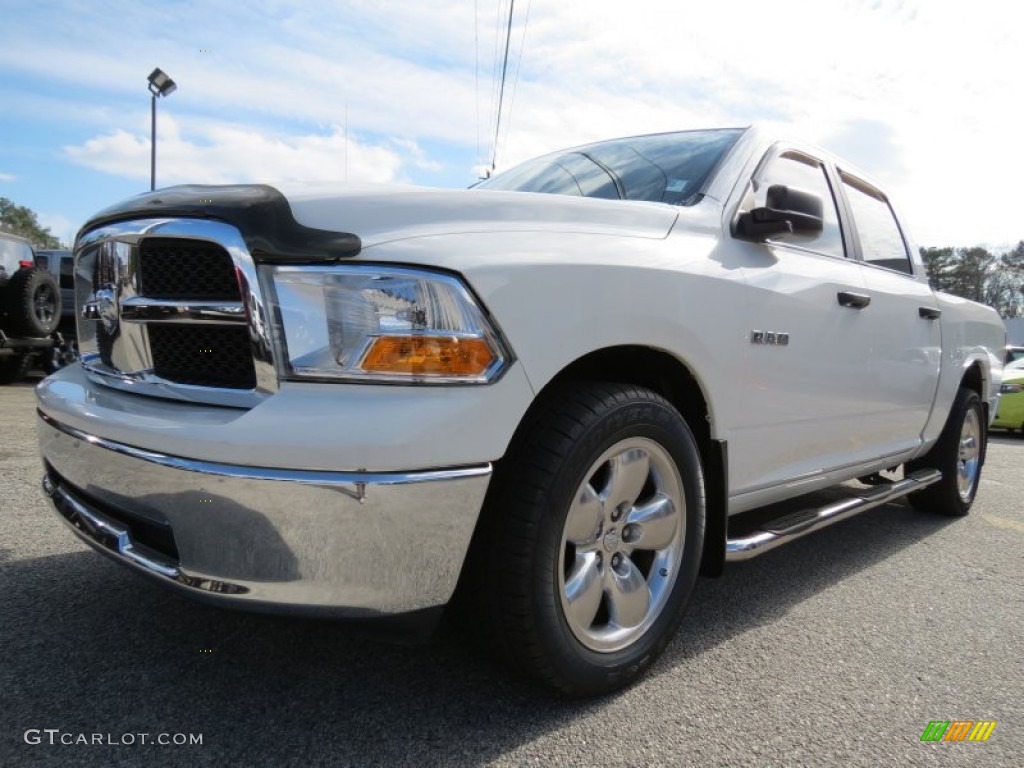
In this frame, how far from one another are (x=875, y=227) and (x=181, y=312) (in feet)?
10.6

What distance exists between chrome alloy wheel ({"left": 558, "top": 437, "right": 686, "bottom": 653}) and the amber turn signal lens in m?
0.48

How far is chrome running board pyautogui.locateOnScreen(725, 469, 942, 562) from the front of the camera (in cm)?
242

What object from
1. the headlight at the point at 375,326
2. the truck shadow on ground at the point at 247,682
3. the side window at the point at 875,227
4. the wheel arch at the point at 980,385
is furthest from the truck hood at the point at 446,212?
the wheel arch at the point at 980,385

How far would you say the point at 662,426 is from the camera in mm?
2072

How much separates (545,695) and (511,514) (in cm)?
56

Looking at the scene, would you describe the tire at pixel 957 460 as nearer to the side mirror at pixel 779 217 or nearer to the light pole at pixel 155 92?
the side mirror at pixel 779 217

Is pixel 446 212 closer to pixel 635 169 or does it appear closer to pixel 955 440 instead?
pixel 635 169

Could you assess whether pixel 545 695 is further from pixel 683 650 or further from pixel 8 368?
pixel 8 368

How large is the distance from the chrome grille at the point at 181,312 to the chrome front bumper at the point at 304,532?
220mm

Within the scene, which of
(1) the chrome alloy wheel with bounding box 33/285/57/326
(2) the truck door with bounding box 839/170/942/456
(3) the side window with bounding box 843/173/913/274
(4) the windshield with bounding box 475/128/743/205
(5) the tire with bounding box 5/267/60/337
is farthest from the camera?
(1) the chrome alloy wheel with bounding box 33/285/57/326

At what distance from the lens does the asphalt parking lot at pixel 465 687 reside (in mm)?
1744

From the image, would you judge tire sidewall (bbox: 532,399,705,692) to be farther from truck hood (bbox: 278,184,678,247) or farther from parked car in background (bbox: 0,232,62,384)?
parked car in background (bbox: 0,232,62,384)

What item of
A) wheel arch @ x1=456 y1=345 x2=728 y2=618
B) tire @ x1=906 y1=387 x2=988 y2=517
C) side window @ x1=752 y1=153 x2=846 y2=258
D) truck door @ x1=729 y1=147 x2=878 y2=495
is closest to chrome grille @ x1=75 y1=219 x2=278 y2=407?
wheel arch @ x1=456 y1=345 x2=728 y2=618

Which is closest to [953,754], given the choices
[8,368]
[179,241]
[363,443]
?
[363,443]
